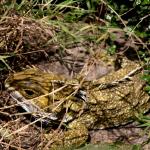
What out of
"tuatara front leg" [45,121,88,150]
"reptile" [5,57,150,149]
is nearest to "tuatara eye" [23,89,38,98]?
"reptile" [5,57,150,149]

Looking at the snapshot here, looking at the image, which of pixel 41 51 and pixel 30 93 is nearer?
pixel 30 93

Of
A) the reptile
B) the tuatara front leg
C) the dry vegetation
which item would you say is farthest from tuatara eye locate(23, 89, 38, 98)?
the tuatara front leg

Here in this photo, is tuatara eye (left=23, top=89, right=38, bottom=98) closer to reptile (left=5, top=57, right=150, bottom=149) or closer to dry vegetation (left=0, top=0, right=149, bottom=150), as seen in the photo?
reptile (left=5, top=57, right=150, bottom=149)

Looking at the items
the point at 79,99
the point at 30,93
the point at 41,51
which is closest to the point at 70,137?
the point at 79,99

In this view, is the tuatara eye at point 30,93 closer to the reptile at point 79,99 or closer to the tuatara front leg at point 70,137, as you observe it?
the reptile at point 79,99

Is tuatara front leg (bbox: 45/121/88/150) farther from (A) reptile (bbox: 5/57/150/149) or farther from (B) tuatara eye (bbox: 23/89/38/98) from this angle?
(B) tuatara eye (bbox: 23/89/38/98)

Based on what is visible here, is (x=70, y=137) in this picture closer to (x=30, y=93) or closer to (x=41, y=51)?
(x=30, y=93)

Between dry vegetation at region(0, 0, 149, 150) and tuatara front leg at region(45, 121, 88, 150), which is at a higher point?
dry vegetation at region(0, 0, 149, 150)

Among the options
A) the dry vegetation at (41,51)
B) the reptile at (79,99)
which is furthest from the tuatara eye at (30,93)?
the dry vegetation at (41,51)

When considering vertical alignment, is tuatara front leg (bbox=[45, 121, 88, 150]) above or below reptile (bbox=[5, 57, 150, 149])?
below
